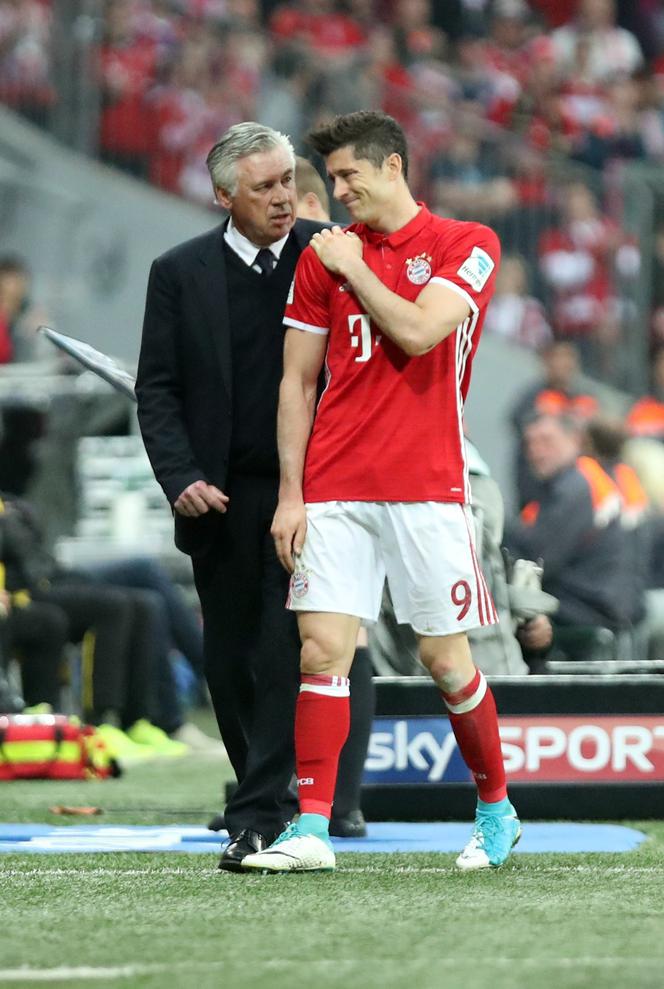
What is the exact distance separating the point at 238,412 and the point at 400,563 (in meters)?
0.63

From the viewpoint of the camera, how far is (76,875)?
17.0ft

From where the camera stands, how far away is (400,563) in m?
5.25

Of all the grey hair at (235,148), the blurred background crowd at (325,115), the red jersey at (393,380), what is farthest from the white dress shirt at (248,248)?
the blurred background crowd at (325,115)

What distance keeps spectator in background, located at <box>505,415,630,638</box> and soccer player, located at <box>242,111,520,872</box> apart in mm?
5353

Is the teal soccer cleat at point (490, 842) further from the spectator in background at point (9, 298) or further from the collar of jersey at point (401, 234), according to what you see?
the spectator in background at point (9, 298)

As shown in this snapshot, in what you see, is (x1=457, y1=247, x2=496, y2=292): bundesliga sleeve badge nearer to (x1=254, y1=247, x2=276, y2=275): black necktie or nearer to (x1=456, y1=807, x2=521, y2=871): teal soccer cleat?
(x1=254, y1=247, x2=276, y2=275): black necktie

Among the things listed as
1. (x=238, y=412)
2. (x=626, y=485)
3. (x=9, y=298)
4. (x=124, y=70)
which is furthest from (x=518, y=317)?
(x=238, y=412)

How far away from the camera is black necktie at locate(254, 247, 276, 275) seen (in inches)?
220

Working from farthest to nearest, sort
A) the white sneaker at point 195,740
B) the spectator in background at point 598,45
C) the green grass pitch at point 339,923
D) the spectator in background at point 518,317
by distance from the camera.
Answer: the spectator in background at point 598,45, the spectator in background at point 518,317, the white sneaker at point 195,740, the green grass pitch at point 339,923

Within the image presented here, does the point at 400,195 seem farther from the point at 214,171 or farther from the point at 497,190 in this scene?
the point at 497,190

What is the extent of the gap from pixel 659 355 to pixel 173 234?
378 centimetres

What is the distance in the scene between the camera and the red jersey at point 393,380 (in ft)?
17.1

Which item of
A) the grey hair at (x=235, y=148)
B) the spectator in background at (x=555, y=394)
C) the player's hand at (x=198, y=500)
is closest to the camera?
the player's hand at (x=198, y=500)

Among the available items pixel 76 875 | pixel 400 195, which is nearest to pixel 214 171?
pixel 400 195
